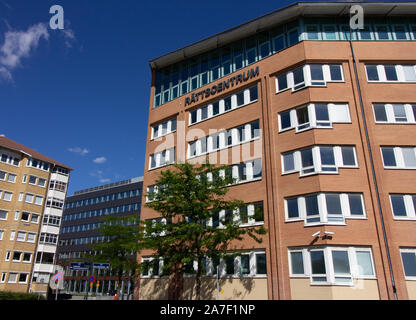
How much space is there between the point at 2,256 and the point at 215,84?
36856mm

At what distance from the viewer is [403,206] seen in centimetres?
1992

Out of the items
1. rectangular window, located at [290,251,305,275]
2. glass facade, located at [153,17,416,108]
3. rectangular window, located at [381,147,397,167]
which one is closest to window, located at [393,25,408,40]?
glass facade, located at [153,17,416,108]

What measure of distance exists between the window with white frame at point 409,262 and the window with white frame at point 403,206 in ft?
6.01

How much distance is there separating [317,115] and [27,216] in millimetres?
43429

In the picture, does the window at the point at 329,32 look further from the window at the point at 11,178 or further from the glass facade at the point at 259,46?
the window at the point at 11,178

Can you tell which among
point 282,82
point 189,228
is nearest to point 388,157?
point 282,82

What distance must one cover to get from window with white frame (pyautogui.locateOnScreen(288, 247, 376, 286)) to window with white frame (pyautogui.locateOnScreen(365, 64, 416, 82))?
11837 millimetres

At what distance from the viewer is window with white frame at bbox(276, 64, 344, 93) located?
23125 mm

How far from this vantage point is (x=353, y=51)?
23.7 m

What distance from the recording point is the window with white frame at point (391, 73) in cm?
2311

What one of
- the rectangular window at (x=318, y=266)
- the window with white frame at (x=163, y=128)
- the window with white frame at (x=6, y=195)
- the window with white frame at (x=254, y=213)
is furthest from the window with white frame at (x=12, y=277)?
the rectangular window at (x=318, y=266)

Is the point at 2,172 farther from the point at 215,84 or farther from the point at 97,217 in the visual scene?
the point at 97,217

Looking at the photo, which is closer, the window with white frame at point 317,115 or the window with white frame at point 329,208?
the window with white frame at point 329,208
